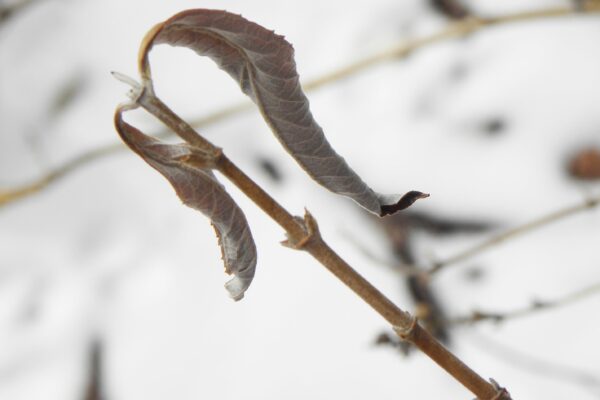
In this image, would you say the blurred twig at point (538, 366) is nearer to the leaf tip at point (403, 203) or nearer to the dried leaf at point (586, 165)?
the dried leaf at point (586, 165)

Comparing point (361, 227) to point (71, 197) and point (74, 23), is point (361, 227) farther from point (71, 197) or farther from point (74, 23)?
point (74, 23)

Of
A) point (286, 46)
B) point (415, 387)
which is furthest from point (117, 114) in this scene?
point (415, 387)

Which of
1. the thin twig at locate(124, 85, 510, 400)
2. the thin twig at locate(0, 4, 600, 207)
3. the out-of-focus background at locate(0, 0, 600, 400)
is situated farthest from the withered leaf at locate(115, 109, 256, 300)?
the thin twig at locate(0, 4, 600, 207)

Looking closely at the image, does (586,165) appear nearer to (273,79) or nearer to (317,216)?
(317,216)

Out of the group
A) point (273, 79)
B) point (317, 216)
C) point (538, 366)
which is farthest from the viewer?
point (317, 216)

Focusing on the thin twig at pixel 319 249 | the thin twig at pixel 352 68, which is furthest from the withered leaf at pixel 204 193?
the thin twig at pixel 352 68

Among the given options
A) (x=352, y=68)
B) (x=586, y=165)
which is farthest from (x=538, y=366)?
(x=352, y=68)

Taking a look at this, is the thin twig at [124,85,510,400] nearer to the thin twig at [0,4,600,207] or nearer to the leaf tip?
the leaf tip
